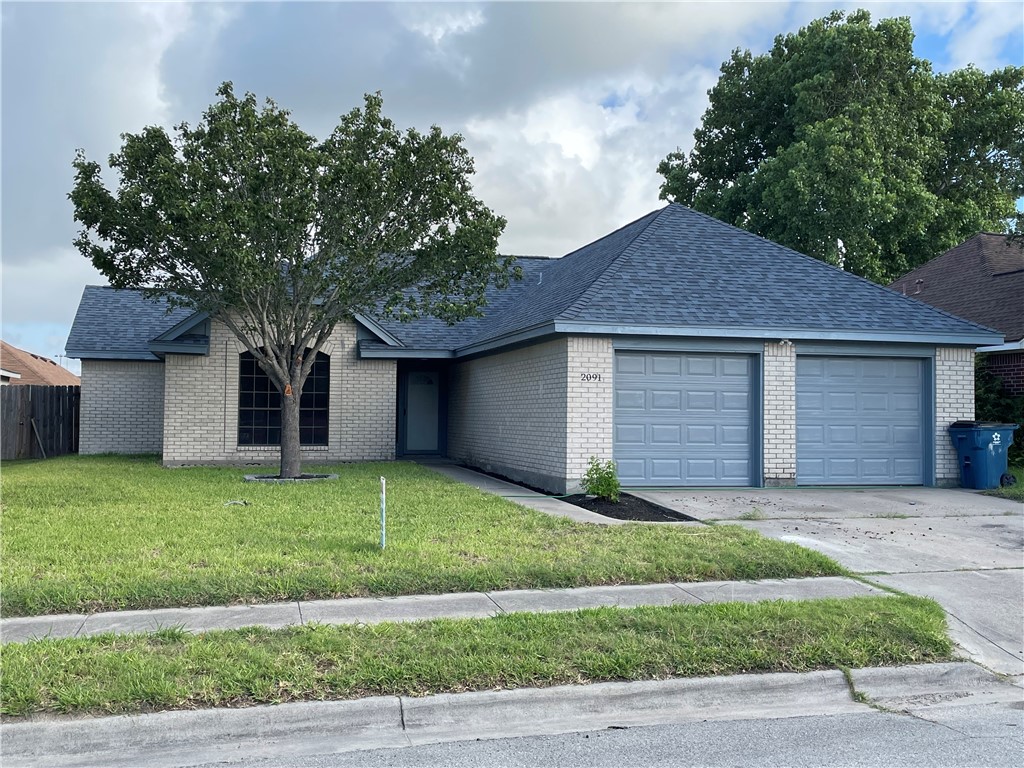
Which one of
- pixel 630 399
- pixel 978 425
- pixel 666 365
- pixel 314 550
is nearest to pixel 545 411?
pixel 630 399

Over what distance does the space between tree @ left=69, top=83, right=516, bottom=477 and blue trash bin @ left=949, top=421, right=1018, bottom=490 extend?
850 centimetres

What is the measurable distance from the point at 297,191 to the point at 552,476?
596cm

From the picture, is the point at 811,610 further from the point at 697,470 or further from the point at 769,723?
the point at 697,470

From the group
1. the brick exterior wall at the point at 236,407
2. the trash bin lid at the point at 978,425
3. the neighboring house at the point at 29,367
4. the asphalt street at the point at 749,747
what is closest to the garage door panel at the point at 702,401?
the trash bin lid at the point at 978,425

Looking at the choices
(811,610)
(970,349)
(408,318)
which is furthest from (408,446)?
(811,610)

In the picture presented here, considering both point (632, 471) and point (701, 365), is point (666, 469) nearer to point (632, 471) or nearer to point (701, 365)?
point (632, 471)

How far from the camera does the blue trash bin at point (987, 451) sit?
48.0 feet

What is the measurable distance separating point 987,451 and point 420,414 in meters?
12.4

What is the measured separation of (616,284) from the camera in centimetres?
1464

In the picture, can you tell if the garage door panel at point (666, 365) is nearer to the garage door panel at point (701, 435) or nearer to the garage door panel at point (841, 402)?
the garage door panel at point (701, 435)

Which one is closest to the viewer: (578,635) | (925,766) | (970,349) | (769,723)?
(925,766)

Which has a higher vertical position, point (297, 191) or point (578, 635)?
point (297, 191)

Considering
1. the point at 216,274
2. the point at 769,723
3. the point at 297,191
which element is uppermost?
the point at 297,191

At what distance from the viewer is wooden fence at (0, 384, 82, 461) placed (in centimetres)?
2108
